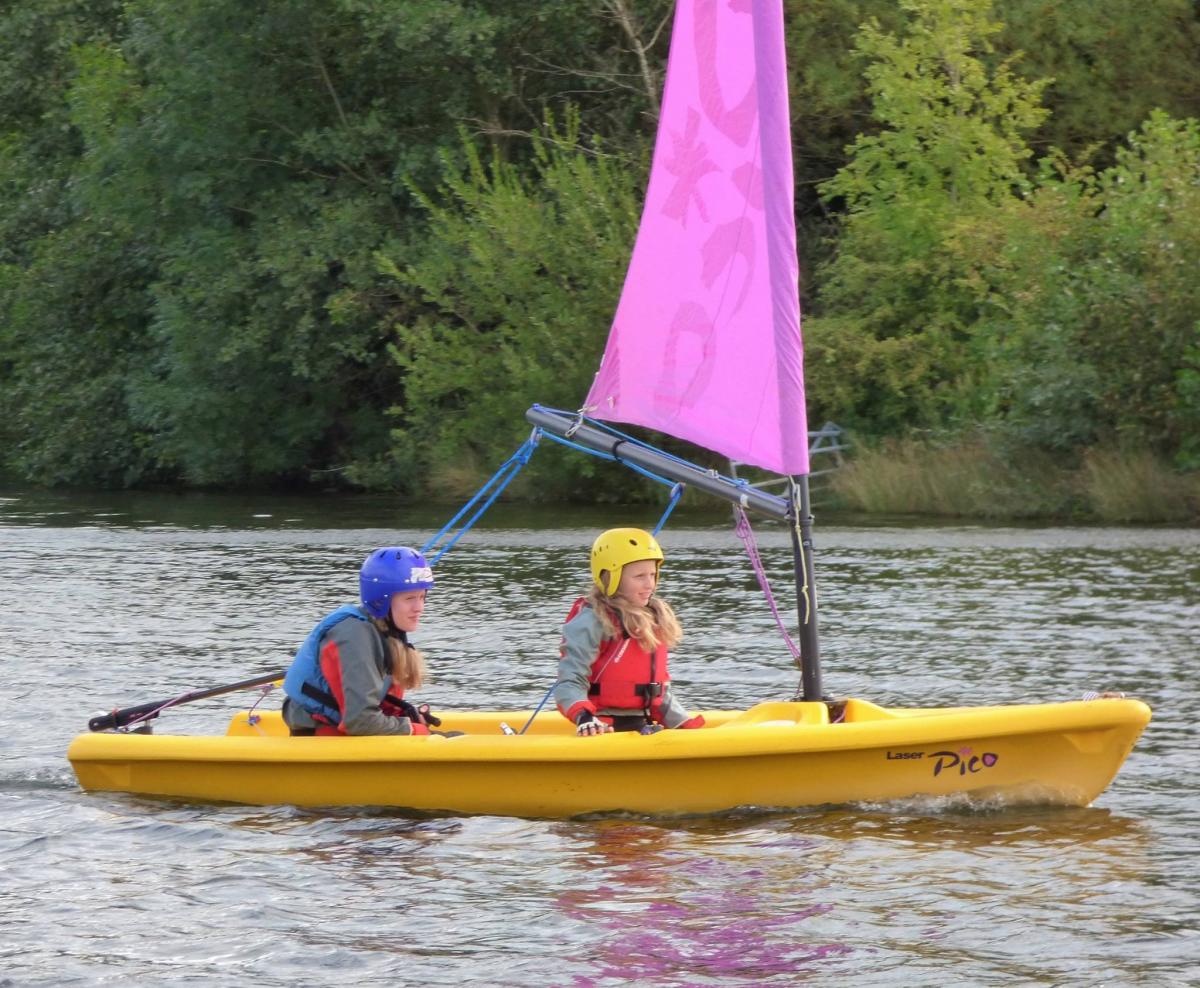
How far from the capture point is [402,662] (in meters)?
7.95

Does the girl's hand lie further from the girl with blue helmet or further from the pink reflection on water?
the girl with blue helmet

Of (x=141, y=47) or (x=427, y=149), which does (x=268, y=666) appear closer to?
(x=427, y=149)

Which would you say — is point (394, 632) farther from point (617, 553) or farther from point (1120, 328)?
point (1120, 328)

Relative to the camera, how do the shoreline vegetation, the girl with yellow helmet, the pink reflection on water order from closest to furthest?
the pink reflection on water → the girl with yellow helmet → the shoreline vegetation

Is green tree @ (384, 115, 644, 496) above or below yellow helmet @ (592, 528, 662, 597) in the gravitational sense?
above

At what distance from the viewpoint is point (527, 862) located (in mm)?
7402

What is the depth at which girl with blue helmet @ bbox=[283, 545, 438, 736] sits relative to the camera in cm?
783

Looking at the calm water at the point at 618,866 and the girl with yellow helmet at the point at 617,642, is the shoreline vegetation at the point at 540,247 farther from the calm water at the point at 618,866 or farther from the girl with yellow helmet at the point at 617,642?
the girl with yellow helmet at the point at 617,642

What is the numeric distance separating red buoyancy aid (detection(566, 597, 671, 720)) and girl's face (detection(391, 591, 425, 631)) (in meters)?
0.60

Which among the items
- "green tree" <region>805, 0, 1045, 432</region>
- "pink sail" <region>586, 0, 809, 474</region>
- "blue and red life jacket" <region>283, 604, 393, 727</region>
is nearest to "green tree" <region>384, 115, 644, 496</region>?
"green tree" <region>805, 0, 1045, 432</region>

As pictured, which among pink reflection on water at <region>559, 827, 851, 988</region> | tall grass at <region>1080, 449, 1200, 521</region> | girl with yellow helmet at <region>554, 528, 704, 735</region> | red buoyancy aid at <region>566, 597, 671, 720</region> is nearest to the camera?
pink reflection on water at <region>559, 827, 851, 988</region>

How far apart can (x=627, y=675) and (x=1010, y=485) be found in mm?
15704

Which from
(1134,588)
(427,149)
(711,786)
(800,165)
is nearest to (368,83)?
(427,149)

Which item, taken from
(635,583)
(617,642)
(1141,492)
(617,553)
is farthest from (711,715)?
(1141,492)
